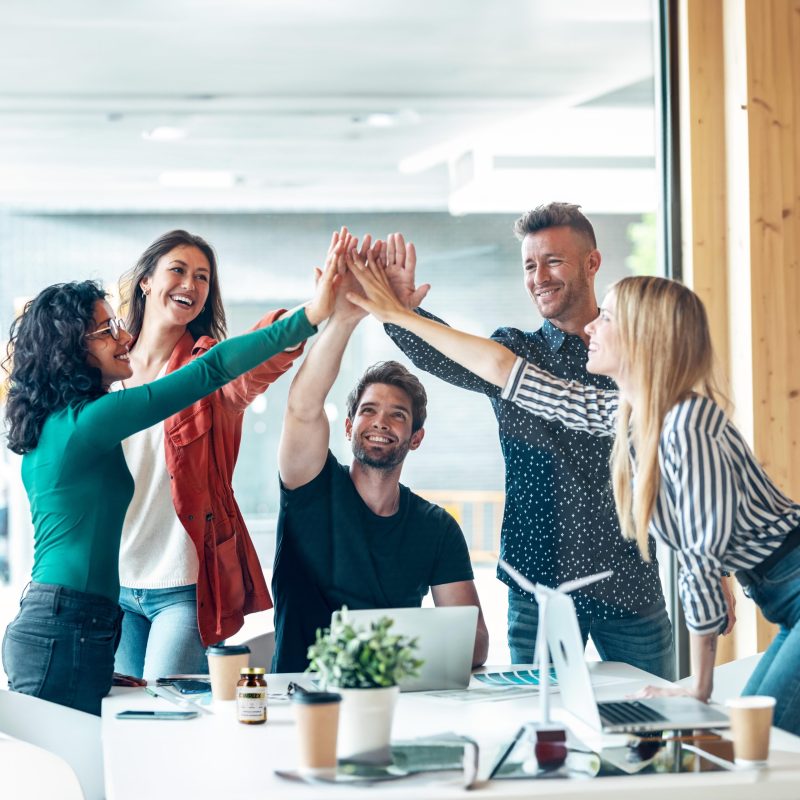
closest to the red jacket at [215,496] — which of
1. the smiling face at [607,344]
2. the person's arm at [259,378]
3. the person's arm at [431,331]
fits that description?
the person's arm at [259,378]

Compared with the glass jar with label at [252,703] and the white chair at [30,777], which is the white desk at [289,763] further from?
the white chair at [30,777]

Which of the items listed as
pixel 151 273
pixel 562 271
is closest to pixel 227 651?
pixel 151 273

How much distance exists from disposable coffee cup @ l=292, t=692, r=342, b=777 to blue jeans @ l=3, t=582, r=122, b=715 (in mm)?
843

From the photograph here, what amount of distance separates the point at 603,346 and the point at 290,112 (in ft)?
5.52

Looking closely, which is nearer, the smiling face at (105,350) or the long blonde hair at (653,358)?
the long blonde hair at (653,358)

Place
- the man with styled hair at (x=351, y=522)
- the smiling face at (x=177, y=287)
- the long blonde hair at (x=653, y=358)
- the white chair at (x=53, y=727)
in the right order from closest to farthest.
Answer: the long blonde hair at (x=653, y=358), the white chair at (x=53, y=727), the man with styled hair at (x=351, y=522), the smiling face at (x=177, y=287)

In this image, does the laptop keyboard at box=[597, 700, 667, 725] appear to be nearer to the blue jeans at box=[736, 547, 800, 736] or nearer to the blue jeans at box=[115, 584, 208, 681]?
the blue jeans at box=[736, 547, 800, 736]

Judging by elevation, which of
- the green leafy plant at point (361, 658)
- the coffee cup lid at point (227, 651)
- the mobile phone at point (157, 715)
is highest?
the green leafy plant at point (361, 658)

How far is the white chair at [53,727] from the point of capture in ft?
6.87

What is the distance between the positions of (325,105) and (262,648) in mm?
1722

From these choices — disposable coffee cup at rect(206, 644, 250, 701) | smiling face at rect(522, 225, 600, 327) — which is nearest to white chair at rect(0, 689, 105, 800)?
disposable coffee cup at rect(206, 644, 250, 701)

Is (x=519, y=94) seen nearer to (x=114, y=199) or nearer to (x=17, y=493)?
(x=114, y=199)

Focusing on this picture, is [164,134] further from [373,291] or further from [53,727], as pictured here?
[53,727]

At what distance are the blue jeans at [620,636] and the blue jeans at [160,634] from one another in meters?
0.80
